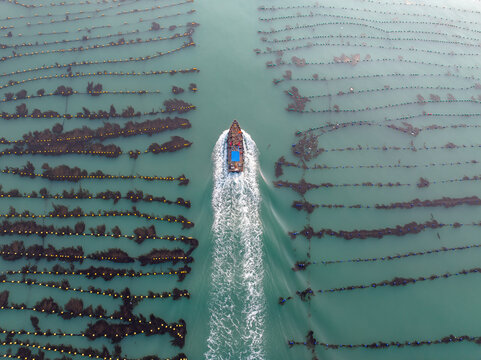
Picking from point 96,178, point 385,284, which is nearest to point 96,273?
point 96,178

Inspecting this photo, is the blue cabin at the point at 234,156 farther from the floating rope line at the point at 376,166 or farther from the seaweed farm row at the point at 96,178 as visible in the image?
the seaweed farm row at the point at 96,178

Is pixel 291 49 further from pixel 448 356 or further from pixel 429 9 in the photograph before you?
pixel 448 356

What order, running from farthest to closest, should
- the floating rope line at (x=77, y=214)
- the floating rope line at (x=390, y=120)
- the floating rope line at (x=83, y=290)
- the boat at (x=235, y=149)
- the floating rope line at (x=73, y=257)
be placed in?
the floating rope line at (x=390, y=120)
the boat at (x=235, y=149)
the floating rope line at (x=77, y=214)
the floating rope line at (x=73, y=257)
the floating rope line at (x=83, y=290)

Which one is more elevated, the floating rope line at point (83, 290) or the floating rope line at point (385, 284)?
the floating rope line at point (83, 290)

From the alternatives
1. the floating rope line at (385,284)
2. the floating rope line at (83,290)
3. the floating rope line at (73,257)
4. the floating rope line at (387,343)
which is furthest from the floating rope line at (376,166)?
the floating rope line at (387,343)

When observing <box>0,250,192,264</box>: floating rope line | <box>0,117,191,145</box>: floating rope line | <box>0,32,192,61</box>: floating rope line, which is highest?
<box>0,32,192,61</box>: floating rope line

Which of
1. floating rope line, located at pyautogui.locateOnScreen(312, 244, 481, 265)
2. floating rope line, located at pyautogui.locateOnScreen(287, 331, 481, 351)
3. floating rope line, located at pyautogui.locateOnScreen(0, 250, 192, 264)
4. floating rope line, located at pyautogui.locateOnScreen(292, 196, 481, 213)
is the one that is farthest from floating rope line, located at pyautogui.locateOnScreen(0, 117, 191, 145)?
floating rope line, located at pyautogui.locateOnScreen(287, 331, 481, 351)

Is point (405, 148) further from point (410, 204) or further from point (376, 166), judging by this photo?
point (410, 204)

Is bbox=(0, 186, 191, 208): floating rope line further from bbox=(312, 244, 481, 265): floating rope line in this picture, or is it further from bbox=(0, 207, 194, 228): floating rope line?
bbox=(312, 244, 481, 265): floating rope line

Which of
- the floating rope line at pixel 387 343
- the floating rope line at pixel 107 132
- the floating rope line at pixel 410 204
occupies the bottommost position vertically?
the floating rope line at pixel 387 343
